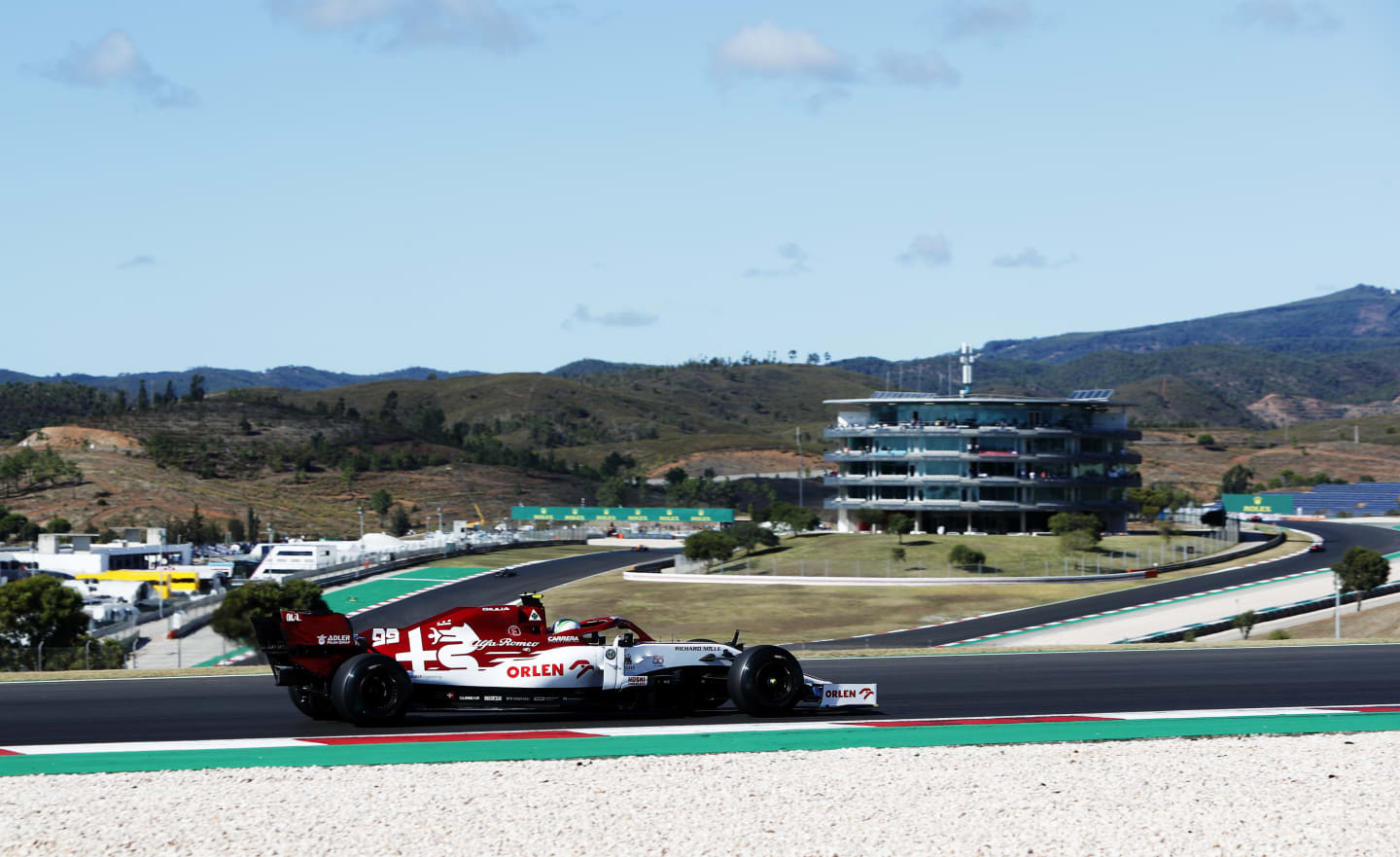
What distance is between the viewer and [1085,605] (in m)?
75.5

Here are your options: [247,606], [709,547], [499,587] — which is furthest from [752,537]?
[247,606]

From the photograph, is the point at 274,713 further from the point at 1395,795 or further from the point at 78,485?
the point at 78,485

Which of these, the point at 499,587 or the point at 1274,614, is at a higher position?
the point at 1274,614

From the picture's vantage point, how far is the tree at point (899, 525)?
351 feet

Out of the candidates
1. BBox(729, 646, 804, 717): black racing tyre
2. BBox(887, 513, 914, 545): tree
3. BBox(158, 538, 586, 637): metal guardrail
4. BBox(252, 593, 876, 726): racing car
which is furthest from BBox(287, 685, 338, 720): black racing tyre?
BBox(887, 513, 914, 545): tree

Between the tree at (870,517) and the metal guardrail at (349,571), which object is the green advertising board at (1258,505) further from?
the metal guardrail at (349,571)

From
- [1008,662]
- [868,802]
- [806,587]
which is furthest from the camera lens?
[806,587]

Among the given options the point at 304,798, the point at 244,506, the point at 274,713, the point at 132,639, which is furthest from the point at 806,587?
the point at 244,506

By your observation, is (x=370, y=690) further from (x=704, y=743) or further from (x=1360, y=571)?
(x=1360, y=571)

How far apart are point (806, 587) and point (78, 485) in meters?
112

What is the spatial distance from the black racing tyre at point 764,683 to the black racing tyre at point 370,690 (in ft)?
14.8

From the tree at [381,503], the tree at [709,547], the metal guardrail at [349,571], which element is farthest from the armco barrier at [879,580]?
the tree at [381,503]

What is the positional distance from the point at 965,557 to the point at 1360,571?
999 inches

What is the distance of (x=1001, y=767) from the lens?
16016 mm
